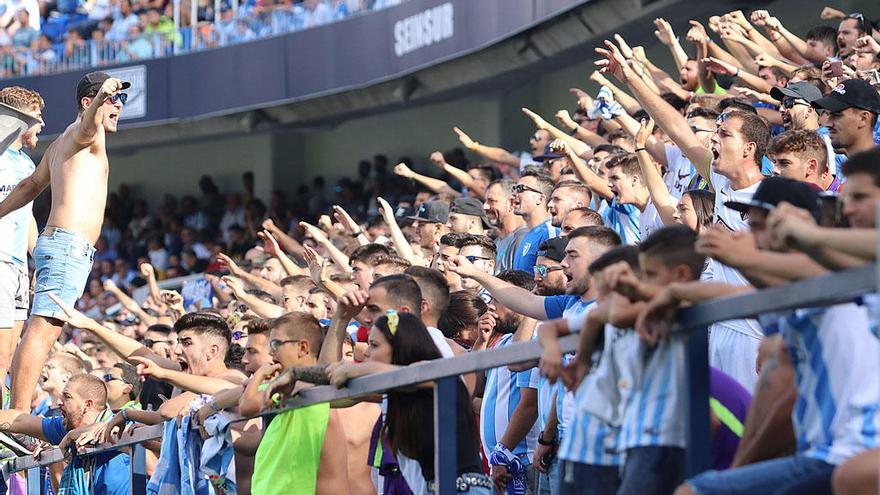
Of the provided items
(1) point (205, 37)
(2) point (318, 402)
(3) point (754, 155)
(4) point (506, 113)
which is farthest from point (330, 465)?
(1) point (205, 37)

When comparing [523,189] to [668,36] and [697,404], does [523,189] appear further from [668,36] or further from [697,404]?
[697,404]

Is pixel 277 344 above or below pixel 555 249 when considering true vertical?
below

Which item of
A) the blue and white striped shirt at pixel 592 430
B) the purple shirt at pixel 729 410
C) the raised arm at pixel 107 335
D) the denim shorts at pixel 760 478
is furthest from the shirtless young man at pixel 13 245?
the denim shorts at pixel 760 478

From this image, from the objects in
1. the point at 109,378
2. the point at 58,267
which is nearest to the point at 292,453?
the point at 58,267

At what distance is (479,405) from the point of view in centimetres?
685

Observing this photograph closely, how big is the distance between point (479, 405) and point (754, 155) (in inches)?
67.9

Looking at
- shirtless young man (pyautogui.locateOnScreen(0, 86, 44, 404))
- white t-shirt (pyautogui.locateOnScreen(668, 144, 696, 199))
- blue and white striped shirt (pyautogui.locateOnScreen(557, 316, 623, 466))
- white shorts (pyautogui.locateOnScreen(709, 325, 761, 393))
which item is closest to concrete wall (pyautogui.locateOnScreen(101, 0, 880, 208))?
white t-shirt (pyautogui.locateOnScreen(668, 144, 696, 199))

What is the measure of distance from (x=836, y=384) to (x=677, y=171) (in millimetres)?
5082

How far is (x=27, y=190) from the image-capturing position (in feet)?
26.6

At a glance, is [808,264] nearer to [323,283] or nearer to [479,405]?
[479,405]

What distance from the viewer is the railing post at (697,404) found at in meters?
3.30

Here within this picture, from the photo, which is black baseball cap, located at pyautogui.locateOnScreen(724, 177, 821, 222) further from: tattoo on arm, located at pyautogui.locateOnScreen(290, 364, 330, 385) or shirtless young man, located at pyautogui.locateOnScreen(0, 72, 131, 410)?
shirtless young man, located at pyautogui.locateOnScreen(0, 72, 131, 410)

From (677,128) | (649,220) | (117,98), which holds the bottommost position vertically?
(649,220)

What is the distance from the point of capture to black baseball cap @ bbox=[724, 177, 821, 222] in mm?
3615
